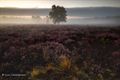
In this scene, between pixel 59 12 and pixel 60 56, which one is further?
pixel 59 12

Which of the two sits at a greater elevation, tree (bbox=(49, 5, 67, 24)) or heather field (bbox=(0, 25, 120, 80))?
tree (bbox=(49, 5, 67, 24))

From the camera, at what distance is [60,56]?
1273cm

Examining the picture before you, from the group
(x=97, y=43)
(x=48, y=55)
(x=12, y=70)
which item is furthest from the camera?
(x=97, y=43)

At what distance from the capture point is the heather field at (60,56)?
38.3 feet

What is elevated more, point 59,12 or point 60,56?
point 59,12

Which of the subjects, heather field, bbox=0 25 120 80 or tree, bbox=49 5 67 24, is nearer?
heather field, bbox=0 25 120 80

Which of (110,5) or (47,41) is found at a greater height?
(110,5)

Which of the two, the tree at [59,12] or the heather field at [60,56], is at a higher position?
the tree at [59,12]

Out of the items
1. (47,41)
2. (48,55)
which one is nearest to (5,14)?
(47,41)

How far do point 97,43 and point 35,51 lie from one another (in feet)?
11.8

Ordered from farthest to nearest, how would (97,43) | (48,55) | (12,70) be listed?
(97,43), (48,55), (12,70)

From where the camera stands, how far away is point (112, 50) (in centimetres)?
1355

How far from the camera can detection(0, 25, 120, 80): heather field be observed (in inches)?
460

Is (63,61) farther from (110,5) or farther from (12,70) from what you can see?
(110,5)
